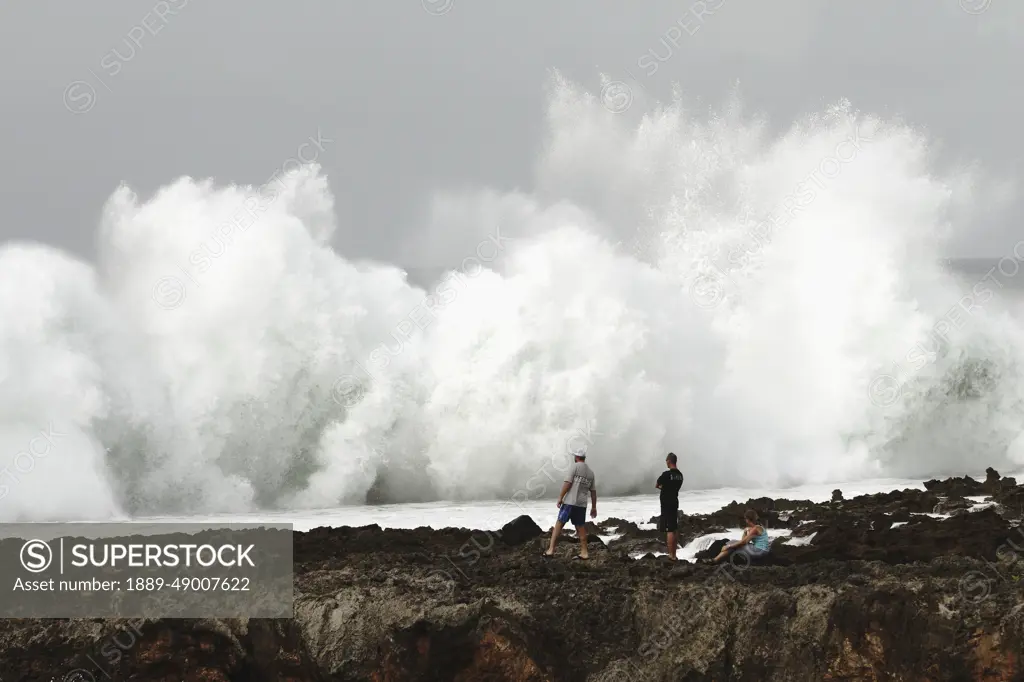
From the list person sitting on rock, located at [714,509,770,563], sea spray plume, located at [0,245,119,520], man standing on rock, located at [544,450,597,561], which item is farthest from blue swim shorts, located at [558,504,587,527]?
sea spray plume, located at [0,245,119,520]

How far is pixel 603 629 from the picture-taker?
434 inches

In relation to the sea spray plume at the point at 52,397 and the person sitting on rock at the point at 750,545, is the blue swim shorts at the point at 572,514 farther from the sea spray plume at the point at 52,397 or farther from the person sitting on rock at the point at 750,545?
the sea spray plume at the point at 52,397

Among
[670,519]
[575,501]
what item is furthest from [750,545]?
[575,501]

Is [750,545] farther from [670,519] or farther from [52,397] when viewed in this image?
[52,397]

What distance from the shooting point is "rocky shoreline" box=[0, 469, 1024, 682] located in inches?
402

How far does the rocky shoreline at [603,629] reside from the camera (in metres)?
10.2

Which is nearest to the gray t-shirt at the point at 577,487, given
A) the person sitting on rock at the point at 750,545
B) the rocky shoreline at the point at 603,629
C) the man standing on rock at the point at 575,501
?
the man standing on rock at the point at 575,501

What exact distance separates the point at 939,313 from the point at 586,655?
21.4 metres

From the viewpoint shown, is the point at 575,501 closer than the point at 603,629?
No

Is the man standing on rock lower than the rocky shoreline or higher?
higher

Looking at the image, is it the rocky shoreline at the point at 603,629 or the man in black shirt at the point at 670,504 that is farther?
the man in black shirt at the point at 670,504

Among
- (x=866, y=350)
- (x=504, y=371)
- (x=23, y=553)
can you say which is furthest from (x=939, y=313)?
(x=23, y=553)

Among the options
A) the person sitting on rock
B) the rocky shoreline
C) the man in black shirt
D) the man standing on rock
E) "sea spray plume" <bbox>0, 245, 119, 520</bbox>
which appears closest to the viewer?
the rocky shoreline

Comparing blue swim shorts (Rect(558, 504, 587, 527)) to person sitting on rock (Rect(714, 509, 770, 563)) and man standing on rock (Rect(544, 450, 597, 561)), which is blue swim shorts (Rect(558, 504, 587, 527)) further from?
person sitting on rock (Rect(714, 509, 770, 563))
